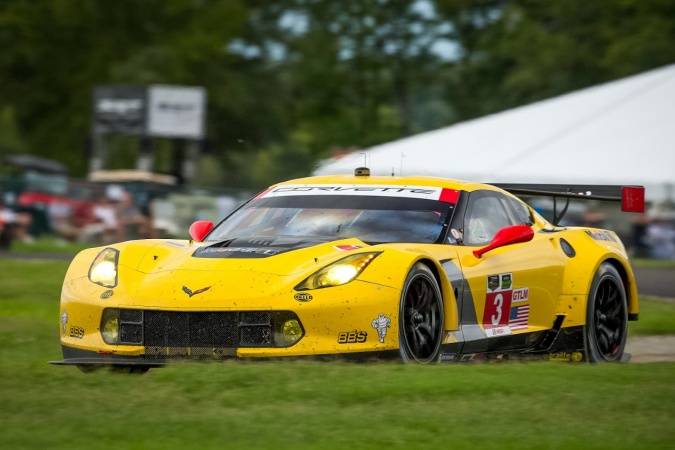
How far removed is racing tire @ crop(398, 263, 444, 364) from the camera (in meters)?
7.15

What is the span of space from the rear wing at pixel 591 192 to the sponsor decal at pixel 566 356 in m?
1.24

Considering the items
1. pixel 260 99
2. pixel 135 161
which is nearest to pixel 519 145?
pixel 135 161

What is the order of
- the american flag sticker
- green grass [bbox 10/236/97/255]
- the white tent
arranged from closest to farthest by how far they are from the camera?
the american flag sticker < the white tent < green grass [bbox 10/236/97/255]

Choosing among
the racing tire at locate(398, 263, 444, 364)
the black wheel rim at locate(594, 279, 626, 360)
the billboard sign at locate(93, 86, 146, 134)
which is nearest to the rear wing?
the black wheel rim at locate(594, 279, 626, 360)

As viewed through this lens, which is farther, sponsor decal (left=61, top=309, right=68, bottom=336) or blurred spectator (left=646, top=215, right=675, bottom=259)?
blurred spectator (left=646, top=215, right=675, bottom=259)

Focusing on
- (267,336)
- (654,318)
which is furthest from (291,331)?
(654,318)

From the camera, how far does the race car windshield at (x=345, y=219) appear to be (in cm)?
811

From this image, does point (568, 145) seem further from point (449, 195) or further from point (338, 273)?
point (338, 273)

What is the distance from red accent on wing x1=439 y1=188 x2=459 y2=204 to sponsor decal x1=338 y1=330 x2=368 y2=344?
177cm

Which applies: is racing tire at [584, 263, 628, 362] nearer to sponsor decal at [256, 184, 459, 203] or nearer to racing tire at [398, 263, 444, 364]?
sponsor decal at [256, 184, 459, 203]

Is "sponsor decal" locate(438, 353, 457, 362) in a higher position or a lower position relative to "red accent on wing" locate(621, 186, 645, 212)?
lower

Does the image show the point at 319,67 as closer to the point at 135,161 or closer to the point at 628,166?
the point at 135,161

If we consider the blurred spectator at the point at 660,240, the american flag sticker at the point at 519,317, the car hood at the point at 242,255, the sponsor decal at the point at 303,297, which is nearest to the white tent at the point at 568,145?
the blurred spectator at the point at 660,240

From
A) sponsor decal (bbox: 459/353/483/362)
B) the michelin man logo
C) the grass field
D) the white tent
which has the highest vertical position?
the white tent
